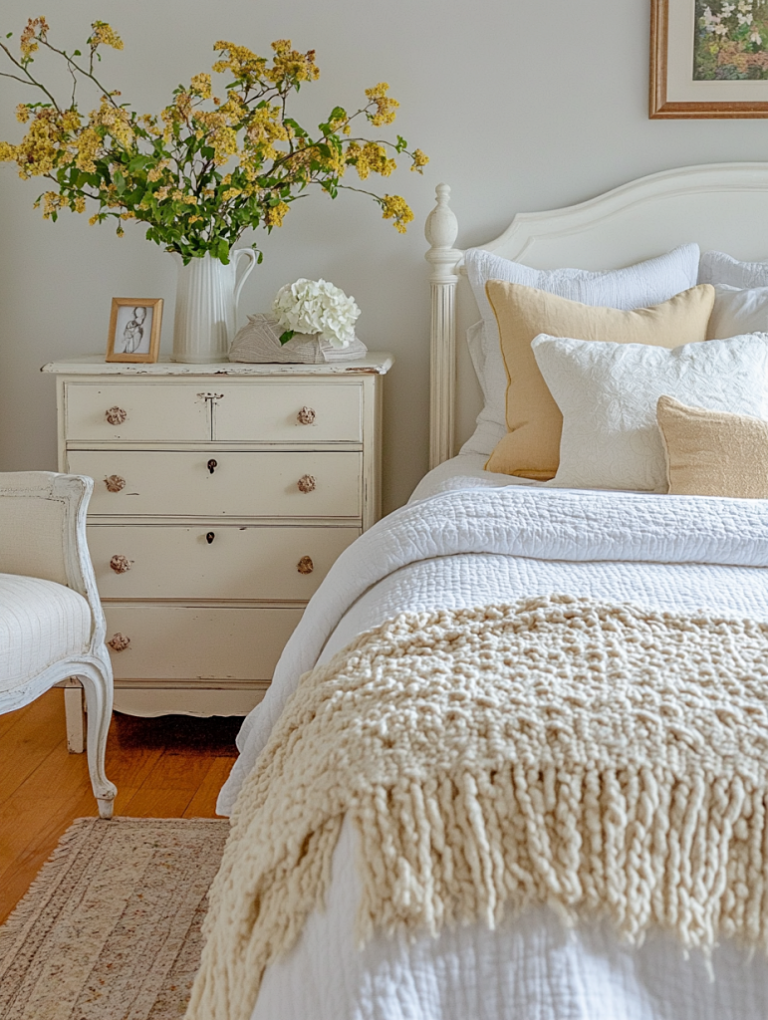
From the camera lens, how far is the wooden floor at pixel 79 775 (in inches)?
73.2

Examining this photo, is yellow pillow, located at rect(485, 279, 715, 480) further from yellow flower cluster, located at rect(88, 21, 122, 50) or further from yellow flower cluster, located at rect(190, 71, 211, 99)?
yellow flower cluster, located at rect(88, 21, 122, 50)

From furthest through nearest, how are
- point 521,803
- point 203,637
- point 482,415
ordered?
point 482,415, point 203,637, point 521,803

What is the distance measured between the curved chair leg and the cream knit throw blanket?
97cm

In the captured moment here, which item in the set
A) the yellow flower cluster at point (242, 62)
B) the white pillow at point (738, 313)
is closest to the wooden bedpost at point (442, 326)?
the yellow flower cluster at point (242, 62)

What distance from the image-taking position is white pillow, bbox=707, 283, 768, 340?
209 cm

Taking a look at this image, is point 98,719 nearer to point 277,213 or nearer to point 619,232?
point 277,213

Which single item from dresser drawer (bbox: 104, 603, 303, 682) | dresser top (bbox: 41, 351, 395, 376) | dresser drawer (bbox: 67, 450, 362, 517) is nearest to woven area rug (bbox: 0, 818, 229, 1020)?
dresser drawer (bbox: 104, 603, 303, 682)

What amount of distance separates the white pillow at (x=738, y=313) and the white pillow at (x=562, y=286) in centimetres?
13

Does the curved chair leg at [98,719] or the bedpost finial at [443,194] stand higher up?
the bedpost finial at [443,194]

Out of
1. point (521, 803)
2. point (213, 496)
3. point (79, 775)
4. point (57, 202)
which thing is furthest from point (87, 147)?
point (521, 803)

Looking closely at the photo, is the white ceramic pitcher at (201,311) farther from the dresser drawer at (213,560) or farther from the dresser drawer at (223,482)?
the dresser drawer at (213,560)

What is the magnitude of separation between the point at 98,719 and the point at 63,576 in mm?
284

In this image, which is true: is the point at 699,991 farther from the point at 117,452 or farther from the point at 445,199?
the point at 445,199

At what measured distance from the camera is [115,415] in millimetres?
2176
